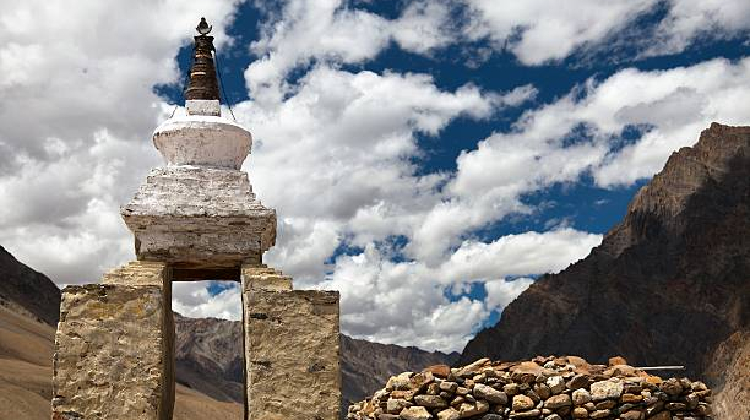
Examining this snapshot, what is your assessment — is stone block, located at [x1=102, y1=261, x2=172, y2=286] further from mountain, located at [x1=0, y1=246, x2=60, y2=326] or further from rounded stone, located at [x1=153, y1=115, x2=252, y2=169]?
mountain, located at [x1=0, y1=246, x2=60, y2=326]

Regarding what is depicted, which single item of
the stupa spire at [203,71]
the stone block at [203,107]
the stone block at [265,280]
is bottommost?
the stone block at [265,280]

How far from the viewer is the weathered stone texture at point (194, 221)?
6.62 metres

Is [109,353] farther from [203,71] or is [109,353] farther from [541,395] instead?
[541,395]

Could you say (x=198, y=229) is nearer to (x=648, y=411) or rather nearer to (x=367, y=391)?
(x=648, y=411)

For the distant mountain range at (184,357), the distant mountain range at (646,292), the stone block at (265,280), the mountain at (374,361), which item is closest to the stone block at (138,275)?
the stone block at (265,280)

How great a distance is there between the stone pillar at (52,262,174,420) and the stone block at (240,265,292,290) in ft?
2.38

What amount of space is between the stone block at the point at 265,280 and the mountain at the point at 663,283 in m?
54.8

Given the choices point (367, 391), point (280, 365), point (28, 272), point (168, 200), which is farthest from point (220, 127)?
point (367, 391)

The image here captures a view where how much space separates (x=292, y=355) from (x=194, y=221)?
1.50 meters

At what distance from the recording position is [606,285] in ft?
233

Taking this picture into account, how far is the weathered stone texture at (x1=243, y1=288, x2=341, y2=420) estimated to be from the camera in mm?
5848

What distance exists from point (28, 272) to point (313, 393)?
3355 inches

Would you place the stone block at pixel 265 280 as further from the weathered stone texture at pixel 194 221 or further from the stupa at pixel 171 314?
the weathered stone texture at pixel 194 221

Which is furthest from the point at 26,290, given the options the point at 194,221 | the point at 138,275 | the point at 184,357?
the point at 138,275
